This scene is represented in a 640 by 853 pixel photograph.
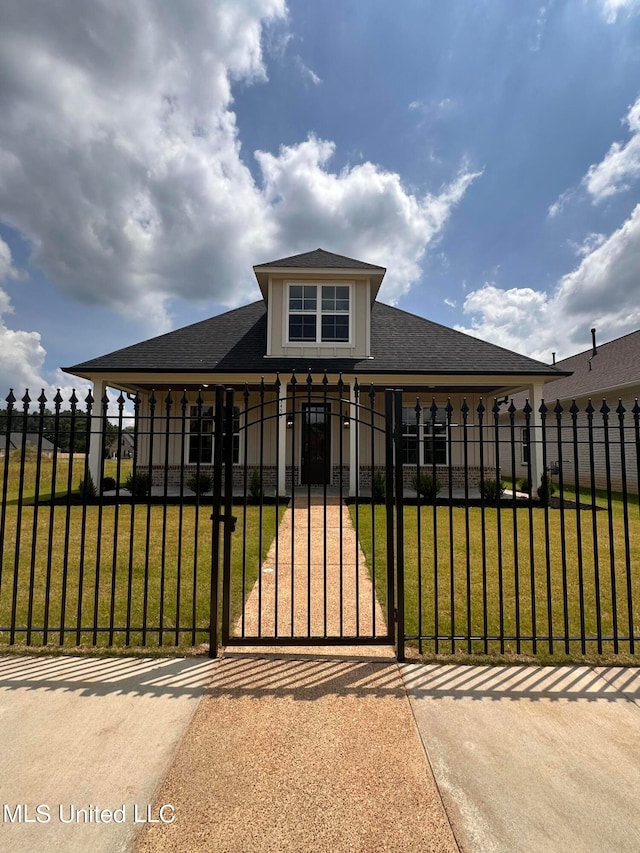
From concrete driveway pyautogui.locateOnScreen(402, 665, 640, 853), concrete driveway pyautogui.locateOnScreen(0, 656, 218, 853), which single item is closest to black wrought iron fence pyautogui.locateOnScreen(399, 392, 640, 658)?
concrete driveway pyautogui.locateOnScreen(402, 665, 640, 853)

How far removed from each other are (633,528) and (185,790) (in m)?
9.03

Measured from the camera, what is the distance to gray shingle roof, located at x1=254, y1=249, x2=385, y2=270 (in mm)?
11906

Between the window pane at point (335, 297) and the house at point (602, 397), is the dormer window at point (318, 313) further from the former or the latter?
the house at point (602, 397)

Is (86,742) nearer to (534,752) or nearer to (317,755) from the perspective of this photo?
(317,755)

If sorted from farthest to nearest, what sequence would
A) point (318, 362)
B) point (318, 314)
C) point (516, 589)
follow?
point (318, 314), point (318, 362), point (516, 589)

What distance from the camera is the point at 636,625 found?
3881mm

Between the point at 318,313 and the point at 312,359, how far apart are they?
149 cm

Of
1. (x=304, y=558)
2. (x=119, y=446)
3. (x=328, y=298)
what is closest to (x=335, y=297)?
(x=328, y=298)

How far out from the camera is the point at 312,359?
39.6 feet

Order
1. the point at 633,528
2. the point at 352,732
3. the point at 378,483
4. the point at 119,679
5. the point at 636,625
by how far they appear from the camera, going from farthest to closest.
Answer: the point at 378,483
the point at 633,528
the point at 636,625
the point at 119,679
the point at 352,732

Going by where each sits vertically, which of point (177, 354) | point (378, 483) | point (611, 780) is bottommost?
point (611, 780)

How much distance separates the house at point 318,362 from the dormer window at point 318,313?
31 mm

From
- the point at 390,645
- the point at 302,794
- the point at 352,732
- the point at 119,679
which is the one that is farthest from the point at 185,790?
the point at 390,645

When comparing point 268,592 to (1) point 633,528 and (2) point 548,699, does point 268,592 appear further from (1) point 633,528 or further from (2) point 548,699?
(1) point 633,528
